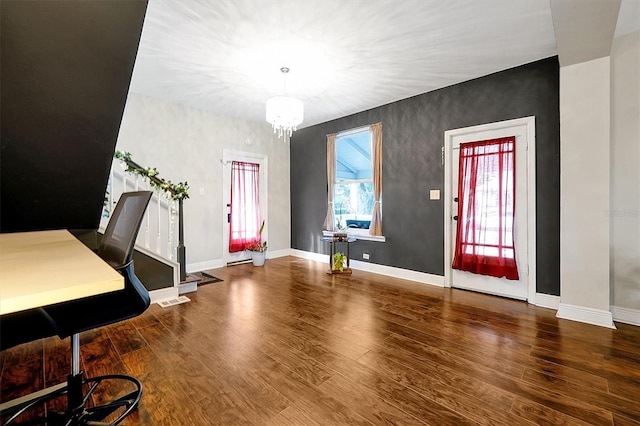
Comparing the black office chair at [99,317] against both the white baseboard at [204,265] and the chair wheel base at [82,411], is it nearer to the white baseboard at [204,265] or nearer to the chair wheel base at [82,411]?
the chair wheel base at [82,411]

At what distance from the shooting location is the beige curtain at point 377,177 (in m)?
4.62

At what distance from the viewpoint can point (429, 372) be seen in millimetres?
1958

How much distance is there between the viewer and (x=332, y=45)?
2814 millimetres

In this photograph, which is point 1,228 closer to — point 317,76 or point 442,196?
point 317,76

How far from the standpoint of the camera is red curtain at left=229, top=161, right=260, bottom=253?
5.25 meters

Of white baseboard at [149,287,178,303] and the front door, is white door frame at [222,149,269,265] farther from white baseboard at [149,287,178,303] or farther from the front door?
the front door

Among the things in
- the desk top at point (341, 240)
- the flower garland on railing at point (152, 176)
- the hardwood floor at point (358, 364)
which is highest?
the flower garland on railing at point (152, 176)

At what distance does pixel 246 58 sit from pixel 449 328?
3.36m

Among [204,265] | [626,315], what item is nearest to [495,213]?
[626,315]

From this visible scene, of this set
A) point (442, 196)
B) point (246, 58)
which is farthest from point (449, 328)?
point (246, 58)

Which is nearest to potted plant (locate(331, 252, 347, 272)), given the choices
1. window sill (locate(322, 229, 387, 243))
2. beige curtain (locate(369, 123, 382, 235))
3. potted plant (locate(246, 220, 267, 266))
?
window sill (locate(322, 229, 387, 243))

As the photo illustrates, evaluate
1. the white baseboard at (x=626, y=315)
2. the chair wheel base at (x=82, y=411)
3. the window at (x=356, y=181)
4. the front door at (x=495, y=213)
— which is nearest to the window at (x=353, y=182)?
the window at (x=356, y=181)

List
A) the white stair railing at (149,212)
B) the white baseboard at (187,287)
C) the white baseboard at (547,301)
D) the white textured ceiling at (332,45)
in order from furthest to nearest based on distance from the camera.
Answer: the white baseboard at (187,287)
the white stair railing at (149,212)
the white baseboard at (547,301)
the white textured ceiling at (332,45)

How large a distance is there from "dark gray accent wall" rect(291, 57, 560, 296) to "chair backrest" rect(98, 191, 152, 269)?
3.54 m
